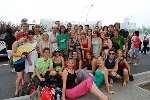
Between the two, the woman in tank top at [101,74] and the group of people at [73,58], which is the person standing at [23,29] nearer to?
the group of people at [73,58]

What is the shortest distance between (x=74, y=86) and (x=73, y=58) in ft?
3.25

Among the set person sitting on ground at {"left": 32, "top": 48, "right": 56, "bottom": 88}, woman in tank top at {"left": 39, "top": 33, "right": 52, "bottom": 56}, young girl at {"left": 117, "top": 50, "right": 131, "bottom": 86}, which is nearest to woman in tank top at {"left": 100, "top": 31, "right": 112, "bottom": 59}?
young girl at {"left": 117, "top": 50, "right": 131, "bottom": 86}

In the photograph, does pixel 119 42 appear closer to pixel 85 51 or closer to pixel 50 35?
pixel 85 51

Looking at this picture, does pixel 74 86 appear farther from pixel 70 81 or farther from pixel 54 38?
pixel 54 38

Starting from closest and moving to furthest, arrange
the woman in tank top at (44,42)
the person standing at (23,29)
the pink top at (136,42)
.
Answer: the person standing at (23,29), the woman in tank top at (44,42), the pink top at (136,42)

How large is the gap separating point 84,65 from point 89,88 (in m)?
1.79

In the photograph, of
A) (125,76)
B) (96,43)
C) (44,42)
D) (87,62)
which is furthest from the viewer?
(96,43)

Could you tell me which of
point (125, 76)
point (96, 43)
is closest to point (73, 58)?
point (96, 43)

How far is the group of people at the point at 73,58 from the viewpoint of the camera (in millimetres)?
7844

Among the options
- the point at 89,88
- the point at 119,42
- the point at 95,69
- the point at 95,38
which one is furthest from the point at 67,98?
the point at 119,42

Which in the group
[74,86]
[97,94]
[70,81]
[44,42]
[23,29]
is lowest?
[97,94]

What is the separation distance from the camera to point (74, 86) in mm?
7898

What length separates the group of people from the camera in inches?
309

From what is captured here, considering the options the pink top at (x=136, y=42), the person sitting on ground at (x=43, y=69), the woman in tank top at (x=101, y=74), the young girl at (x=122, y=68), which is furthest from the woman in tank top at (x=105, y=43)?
the pink top at (x=136, y=42)
